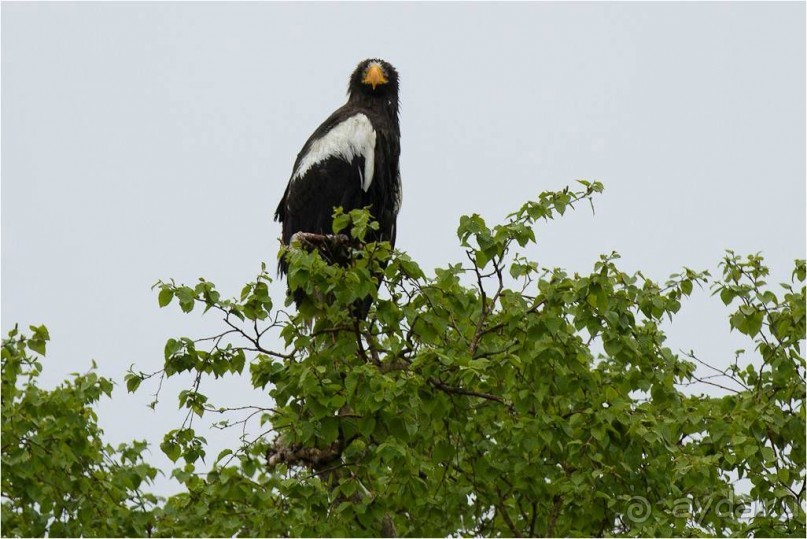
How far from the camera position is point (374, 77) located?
12.2 meters

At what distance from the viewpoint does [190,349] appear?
845 cm

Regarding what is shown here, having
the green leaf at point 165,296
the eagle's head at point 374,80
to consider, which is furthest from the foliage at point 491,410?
the eagle's head at point 374,80

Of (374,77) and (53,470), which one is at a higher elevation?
(374,77)

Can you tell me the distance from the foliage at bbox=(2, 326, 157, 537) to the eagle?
2194mm

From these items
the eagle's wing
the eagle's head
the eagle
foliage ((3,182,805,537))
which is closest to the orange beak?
the eagle's head

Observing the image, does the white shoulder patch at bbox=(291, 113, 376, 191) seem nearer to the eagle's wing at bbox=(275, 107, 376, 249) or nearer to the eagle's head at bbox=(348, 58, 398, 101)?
the eagle's wing at bbox=(275, 107, 376, 249)

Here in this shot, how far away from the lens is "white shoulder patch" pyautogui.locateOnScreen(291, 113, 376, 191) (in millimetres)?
11375

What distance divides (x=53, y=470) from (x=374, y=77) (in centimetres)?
465

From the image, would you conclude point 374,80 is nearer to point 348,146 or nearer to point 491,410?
point 348,146

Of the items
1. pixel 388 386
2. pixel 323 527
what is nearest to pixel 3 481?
pixel 323 527

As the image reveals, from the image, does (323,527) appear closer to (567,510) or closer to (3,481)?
(567,510)

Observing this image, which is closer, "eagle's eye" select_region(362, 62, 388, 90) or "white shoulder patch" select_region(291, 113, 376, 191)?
"white shoulder patch" select_region(291, 113, 376, 191)

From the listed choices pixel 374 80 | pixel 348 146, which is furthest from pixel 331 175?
pixel 374 80

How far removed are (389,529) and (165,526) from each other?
2.27 m
